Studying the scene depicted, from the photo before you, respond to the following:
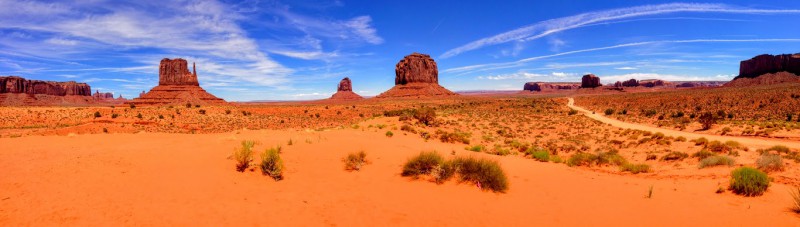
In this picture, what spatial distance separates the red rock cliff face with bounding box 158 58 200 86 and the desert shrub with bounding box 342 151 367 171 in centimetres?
9521

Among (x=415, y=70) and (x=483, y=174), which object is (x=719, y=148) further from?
(x=415, y=70)

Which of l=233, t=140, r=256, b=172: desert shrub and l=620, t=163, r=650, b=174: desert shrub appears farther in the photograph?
l=620, t=163, r=650, b=174: desert shrub

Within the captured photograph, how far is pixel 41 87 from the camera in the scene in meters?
114

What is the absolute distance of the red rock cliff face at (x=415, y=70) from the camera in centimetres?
12644

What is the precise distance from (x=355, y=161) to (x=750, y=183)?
882 cm

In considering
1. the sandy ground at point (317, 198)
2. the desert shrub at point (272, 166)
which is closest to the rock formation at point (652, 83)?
the sandy ground at point (317, 198)

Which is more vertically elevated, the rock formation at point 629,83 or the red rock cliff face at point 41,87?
the rock formation at point 629,83

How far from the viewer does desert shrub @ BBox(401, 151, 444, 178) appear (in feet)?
31.0

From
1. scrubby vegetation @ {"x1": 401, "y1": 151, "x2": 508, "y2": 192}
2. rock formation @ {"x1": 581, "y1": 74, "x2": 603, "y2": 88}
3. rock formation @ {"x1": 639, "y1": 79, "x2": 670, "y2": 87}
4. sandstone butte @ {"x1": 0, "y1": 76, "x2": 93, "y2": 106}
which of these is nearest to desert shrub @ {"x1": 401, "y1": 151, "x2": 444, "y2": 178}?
scrubby vegetation @ {"x1": 401, "y1": 151, "x2": 508, "y2": 192}

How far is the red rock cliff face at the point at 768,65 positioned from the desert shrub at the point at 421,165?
140m

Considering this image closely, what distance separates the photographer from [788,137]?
1956cm

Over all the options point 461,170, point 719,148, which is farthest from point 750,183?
point 719,148

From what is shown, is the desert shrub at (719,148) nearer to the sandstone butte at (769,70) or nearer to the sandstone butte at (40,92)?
the sandstone butte at (769,70)

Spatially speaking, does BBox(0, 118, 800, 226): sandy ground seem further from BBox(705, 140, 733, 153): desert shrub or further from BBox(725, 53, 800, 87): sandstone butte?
BBox(725, 53, 800, 87): sandstone butte
